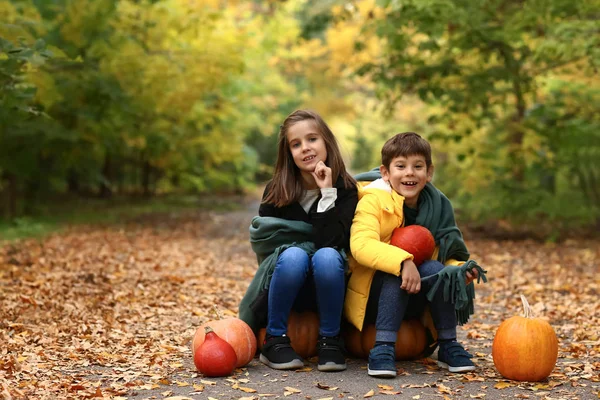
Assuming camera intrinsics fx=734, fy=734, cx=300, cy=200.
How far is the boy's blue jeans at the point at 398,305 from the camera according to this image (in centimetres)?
403

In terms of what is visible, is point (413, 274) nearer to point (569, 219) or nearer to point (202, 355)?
point (202, 355)

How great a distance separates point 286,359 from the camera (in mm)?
4152

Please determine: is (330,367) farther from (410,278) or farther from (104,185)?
(104,185)

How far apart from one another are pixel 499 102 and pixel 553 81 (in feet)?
4.97

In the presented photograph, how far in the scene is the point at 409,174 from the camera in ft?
13.9

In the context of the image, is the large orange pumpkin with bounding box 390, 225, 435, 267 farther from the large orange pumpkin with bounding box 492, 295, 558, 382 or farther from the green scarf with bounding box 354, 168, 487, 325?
Answer: the large orange pumpkin with bounding box 492, 295, 558, 382

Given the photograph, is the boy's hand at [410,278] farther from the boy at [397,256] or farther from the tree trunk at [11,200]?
the tree trunk at [11,200]

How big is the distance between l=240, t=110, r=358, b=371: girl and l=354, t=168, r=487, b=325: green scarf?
1.26ft

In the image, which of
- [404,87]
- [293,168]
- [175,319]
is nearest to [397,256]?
[293,168]

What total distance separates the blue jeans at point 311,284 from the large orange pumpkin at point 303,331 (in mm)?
124

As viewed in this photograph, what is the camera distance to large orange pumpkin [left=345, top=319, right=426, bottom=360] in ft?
14.2

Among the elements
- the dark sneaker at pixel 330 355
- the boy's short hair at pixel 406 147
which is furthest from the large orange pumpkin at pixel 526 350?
the boy's short hair at pixel 406 147

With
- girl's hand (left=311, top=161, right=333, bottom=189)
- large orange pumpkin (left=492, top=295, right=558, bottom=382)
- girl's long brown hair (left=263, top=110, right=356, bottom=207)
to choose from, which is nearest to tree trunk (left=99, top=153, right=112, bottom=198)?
girl's long brown hair (left=263, top=110, right=356, bottom=207)

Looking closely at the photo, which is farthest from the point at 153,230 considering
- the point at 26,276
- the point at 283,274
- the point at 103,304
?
the point at 283,274
